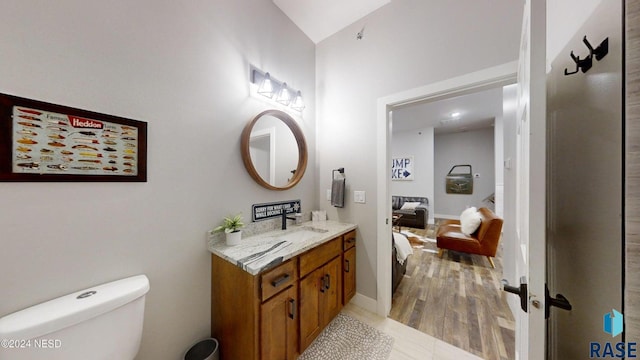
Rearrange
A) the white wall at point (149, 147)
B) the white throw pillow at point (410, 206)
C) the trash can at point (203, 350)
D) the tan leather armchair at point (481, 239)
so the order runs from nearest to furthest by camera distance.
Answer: the white wall at point (149, 147) < the trash can at point (203, 350) < the tan leather armchair at point (481, 239) < the white throw pillow at point (410, 206)

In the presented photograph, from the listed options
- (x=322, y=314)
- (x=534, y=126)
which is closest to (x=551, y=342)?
(x=534, y=126)

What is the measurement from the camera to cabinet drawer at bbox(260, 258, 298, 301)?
1.12 metres

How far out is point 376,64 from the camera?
6.29 ft

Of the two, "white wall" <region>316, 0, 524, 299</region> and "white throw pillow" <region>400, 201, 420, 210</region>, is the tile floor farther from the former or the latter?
"white throw pillow" <region>400, 201, 420, 210</region>

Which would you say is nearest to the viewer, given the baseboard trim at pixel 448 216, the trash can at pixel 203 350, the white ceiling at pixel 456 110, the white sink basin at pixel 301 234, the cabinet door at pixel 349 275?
the trash can at pixel 203 350

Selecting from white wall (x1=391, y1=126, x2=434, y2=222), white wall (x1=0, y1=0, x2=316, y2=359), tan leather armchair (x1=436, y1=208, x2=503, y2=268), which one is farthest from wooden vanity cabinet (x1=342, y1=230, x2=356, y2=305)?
white wall (x1=391, y1=126, x2=434, y2=222)

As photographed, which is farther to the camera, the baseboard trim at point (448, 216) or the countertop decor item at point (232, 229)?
the baseboard trim at point (448, 216)

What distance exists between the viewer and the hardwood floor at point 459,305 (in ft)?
5.21

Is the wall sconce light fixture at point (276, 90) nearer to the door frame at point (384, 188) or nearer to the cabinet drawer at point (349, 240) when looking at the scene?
the door frame at point (384, 188)

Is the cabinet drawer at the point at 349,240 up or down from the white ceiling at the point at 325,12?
down

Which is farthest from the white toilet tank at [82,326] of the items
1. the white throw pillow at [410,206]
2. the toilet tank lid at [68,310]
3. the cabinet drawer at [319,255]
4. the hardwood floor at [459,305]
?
the white throw pillow at [410,206]

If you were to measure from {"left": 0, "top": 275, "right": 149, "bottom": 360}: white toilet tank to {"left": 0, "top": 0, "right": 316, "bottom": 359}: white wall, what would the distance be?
0.11 metres

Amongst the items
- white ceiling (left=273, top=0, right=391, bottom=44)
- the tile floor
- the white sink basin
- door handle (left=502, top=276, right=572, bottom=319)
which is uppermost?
white ceiling (left=273, top=0, right=391, bottom=44)

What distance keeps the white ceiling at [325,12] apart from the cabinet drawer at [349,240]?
2.19 m
